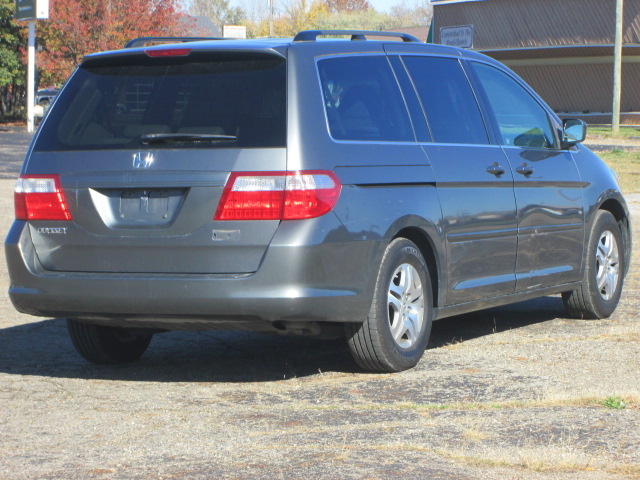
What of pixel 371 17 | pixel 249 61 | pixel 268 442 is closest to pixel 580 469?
pixel 268 442

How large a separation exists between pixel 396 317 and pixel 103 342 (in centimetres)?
174

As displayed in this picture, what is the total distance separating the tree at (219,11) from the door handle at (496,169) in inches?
4911

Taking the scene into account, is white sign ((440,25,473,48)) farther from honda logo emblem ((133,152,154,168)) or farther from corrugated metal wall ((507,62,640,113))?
honda logo emblem ((133,152,154,168))

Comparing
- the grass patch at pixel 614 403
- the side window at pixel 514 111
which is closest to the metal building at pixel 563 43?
the side window at pixel 514 111

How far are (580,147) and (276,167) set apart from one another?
3475 mm

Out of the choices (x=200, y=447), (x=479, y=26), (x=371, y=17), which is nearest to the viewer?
(x=200, y=447)

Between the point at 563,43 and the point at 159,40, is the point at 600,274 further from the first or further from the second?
the point at 563,43

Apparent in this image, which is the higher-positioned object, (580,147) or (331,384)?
(580,147)

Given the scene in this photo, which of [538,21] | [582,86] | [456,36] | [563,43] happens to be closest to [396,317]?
[456,36]

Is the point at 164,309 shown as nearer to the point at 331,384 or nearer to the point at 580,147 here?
the point at 331,384

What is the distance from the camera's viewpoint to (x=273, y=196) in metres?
5.81

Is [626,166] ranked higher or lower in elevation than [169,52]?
lower

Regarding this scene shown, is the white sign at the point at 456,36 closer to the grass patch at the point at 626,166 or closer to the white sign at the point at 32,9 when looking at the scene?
the grass patch at the point at 626,166

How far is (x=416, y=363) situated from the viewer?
22.0 feet
